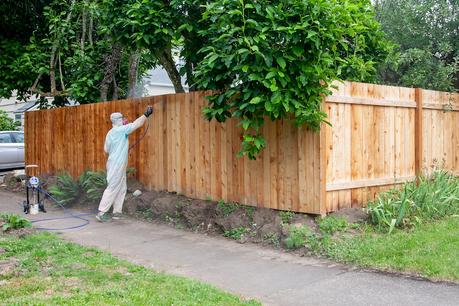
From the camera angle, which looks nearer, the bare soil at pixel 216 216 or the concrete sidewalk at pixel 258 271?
the concrete sidewalk at pixel 258 271

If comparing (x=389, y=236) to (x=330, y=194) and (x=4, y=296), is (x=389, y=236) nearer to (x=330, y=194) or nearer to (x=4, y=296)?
(x=330, y=194)

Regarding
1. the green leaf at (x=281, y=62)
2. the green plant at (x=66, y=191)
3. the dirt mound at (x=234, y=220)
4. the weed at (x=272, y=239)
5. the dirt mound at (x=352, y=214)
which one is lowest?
the weed at (x=272, y=239)

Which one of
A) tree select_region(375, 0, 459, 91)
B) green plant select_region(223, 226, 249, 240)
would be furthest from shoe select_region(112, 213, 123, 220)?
tree select_region(375, 0, 459, 91)

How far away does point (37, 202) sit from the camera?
1060 cm

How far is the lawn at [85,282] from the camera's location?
4.93 m

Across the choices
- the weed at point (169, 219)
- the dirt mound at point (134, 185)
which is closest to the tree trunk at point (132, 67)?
the dirt mound at point (134, 185)

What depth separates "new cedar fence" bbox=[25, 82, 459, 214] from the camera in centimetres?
794

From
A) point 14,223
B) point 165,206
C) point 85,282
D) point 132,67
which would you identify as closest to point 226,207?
point 165,206

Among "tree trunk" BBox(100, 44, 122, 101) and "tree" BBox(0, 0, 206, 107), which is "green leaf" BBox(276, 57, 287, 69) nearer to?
"tree" BBox(0, 0, 206, 107)

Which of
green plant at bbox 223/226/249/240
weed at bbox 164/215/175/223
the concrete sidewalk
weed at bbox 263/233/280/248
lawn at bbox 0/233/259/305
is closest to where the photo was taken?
lawn at bbox 0/233/259/305

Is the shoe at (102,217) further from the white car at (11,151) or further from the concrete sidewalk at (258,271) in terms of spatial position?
the white car at (11,151)

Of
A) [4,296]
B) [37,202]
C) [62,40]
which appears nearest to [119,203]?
[37,202]

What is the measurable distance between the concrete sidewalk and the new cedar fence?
3.67 ft

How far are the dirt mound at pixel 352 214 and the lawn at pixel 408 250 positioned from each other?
334 mm
